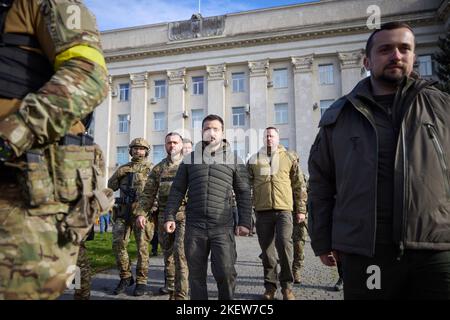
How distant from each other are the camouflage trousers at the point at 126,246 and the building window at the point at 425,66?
30.2m

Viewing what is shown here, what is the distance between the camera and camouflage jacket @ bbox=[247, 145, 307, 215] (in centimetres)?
556

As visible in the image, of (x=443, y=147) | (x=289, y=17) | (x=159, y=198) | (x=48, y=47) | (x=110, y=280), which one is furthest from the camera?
(x=289, y=17)

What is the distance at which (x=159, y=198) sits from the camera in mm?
6148

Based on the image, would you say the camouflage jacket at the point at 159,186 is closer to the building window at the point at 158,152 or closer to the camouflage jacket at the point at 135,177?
the camouflage jacket at the point at 135,177

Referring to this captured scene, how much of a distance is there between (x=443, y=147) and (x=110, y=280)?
19.6 ft

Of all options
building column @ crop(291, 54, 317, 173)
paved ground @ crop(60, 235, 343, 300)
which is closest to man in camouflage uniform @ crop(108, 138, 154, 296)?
paved ground @ crop(60, 235, 343, 300)

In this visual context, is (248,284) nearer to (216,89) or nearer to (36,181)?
(36,181)

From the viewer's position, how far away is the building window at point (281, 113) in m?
32.9

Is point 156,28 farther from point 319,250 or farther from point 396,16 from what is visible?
point 319,250

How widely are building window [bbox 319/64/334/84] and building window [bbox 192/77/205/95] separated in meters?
11.0

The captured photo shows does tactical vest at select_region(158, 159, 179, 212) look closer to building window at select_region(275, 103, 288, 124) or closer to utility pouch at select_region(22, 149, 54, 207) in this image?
utility pouch at select_region(22, 149, 54, 207)

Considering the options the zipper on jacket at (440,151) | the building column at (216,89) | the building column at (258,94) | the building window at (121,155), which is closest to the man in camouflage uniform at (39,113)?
the zipper on jacket at (440,151)

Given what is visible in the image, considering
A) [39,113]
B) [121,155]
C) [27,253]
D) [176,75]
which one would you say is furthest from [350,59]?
[27,253]
